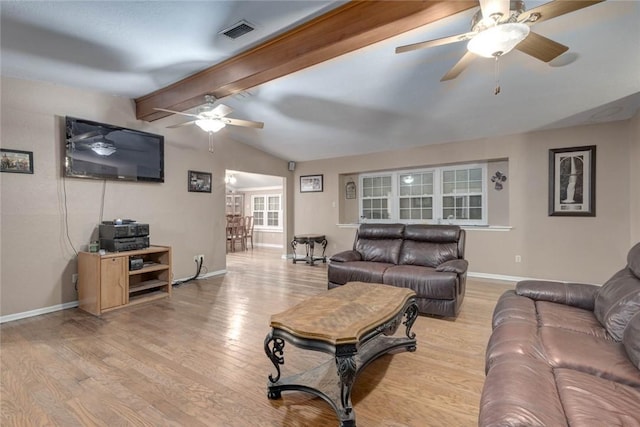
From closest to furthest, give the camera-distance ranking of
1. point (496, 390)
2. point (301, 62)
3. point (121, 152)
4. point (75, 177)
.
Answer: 1. point (496, 390)
2. point (301, 62)
3. point (75, 177)
4. point (121, 152)

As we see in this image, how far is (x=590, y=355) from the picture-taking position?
1485 mm

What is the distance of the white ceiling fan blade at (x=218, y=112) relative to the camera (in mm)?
3389

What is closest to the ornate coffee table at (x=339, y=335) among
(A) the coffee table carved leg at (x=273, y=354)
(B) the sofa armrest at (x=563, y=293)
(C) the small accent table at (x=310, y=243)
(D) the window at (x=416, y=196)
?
(A) the coffee table carved leg at (x=273, y=354)

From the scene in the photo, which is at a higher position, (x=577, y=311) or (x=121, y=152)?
(x=121, y=152)

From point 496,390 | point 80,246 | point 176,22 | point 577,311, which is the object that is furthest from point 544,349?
point 80,246

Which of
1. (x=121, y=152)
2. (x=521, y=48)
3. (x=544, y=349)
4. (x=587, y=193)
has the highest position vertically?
(x=521, y=48)

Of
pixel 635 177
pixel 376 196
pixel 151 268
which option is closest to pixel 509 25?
pixel 635 177

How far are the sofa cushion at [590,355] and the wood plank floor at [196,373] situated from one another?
22.7 inches

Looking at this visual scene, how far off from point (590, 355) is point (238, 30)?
3.28 metres

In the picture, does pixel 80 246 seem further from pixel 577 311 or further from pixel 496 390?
pixel 577 311

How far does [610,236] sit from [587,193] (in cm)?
66

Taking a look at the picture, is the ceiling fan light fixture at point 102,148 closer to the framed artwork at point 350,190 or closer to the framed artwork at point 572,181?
the framed artwork at point 350,190

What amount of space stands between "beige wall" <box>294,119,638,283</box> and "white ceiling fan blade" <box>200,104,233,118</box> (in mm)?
3647

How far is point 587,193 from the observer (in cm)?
432
